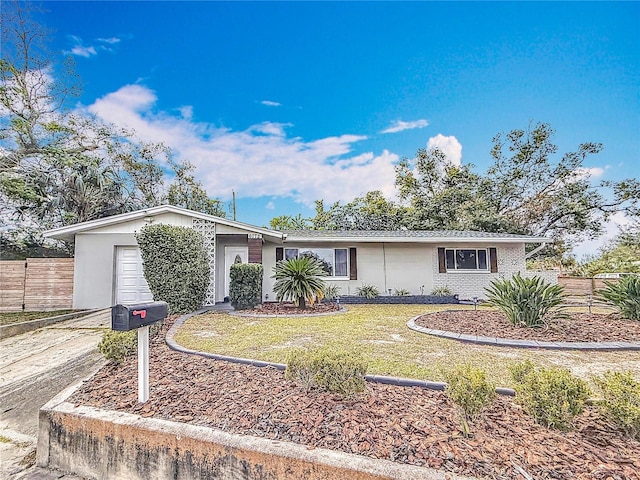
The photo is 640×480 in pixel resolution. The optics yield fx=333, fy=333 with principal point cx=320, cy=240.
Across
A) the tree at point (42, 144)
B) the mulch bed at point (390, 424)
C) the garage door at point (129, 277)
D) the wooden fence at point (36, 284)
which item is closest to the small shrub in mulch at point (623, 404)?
the mulch bed at point (390, 424)

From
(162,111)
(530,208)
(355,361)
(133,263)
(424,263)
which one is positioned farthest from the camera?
(530,208)

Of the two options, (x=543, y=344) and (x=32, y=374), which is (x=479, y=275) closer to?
(x=543, y=344)

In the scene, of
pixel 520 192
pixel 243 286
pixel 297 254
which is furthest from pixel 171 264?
pixel 520 192

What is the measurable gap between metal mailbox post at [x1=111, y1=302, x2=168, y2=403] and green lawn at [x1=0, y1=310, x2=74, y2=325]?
27.7ft

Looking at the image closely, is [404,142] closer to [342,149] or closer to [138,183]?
[342,149]

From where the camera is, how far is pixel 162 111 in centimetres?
1605

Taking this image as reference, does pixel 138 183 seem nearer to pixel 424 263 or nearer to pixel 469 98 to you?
pixel 424 263

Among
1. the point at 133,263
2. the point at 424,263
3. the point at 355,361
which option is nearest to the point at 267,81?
the point at 133,263

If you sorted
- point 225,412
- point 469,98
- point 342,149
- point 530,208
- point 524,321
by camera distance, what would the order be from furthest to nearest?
1. point 530,208
2. point 342,149
3. point 469,98
4. point 524,321
5. point 225,412

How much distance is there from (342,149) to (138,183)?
12.8 m

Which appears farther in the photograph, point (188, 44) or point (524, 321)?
point (188, 44)

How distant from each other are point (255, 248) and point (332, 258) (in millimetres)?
3529

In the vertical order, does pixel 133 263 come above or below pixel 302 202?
below

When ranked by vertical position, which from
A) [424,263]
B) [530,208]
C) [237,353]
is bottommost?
[237,353]
